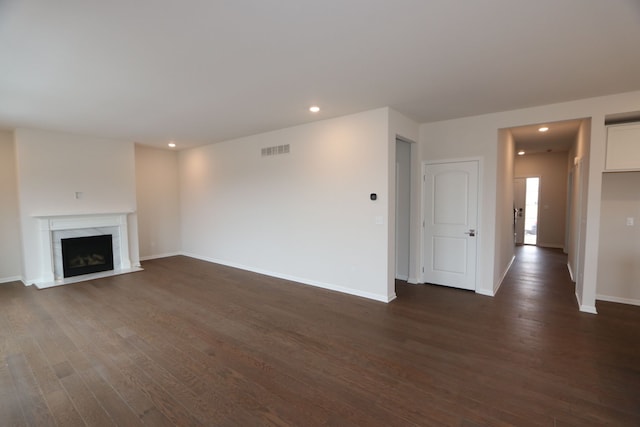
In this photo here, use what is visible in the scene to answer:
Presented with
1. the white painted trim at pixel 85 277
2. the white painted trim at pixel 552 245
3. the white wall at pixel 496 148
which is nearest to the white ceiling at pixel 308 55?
the white wall at pixel 496 148

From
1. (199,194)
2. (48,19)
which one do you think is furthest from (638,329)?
(199,194)

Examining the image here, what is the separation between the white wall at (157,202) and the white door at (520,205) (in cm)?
992

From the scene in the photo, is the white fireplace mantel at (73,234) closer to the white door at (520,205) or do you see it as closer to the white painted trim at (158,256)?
the white painted trim at (158,256)

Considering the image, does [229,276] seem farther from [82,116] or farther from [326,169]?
[82,116]

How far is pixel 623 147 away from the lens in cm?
350

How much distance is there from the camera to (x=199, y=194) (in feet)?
23.3

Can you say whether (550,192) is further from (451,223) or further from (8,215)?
(8,215)

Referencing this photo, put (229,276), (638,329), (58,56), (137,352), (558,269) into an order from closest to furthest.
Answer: (58,56), (137,352), (638,329), (229,276), (558,269)

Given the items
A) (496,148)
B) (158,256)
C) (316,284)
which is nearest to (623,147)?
(496,148)

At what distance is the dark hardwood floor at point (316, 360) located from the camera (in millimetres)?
2082

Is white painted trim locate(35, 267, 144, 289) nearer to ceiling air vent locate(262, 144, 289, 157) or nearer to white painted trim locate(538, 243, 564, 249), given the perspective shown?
ceiling air vent locate(262, 144, 289, 157)

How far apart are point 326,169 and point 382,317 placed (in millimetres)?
2379

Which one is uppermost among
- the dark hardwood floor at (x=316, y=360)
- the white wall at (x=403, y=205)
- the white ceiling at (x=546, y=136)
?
the white ceiling at (x=546, y=136)

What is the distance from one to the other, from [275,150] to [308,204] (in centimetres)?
127
